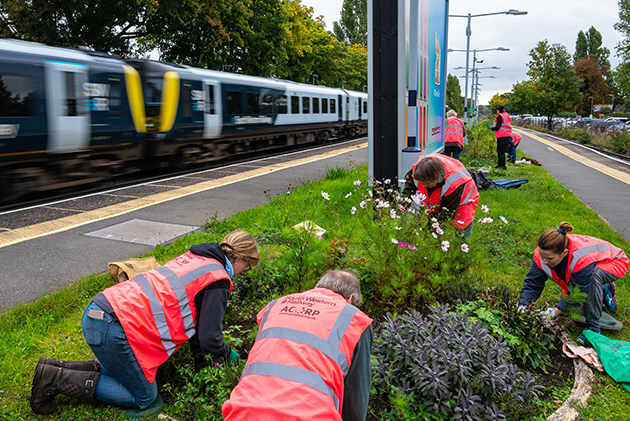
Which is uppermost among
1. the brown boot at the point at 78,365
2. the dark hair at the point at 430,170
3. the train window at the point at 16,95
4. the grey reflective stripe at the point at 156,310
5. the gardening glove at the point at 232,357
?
the train window at the point at 16,95

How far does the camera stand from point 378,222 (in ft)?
13.6

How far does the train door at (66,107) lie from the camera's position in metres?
9.15

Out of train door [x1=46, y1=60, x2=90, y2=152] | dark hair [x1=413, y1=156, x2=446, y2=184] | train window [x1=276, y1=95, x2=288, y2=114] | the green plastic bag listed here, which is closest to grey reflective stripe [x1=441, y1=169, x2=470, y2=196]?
dark hair [x1=413, y1=156, x2=446, y2=184]

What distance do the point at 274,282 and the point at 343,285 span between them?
199 centimetres

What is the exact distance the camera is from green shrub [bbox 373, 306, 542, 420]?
2.49 metres

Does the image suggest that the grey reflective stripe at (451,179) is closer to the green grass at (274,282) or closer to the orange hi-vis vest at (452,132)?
the green grass at (274,282)

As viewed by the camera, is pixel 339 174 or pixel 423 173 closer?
pixel 423 173

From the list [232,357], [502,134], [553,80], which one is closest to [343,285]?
[232,357]

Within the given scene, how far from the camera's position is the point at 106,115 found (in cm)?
1045

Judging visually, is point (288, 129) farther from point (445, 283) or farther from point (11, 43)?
point (445, 283)

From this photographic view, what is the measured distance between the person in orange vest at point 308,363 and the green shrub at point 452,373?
1.81 feet

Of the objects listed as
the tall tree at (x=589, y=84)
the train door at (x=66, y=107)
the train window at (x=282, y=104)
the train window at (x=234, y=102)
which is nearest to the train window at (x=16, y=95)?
the train door at (x=66, y=107)

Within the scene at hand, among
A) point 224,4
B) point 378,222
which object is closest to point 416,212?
point 378,222

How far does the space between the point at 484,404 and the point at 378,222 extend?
189 centimetres
